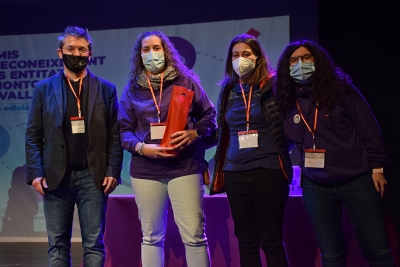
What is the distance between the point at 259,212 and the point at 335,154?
494 mm

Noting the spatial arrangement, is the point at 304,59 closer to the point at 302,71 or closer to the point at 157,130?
the point at 302,71

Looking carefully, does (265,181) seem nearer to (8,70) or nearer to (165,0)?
(165,0)

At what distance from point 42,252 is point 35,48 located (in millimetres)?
2501

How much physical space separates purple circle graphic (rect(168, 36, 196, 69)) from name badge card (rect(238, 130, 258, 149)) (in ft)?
9.19

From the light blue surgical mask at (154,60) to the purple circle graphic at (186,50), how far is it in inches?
97.3

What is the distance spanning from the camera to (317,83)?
2.26 metres

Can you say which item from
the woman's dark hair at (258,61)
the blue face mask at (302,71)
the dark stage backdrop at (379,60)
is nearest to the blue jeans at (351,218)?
the blue face mask at (302,71)

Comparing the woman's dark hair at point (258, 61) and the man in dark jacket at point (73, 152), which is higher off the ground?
the woman's dark hair at point (258, 61)

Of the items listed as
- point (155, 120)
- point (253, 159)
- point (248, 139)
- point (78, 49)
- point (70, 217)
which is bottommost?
point (70, 217)

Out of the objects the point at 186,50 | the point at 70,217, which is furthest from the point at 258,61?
the point at 186,50

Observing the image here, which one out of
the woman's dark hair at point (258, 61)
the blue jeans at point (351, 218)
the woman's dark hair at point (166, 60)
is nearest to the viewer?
the blue jeans at point (351, 218)

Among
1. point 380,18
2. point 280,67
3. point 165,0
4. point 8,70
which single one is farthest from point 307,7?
point 8,70

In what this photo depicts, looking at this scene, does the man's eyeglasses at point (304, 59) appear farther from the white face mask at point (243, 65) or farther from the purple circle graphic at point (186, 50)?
the purple circle graphic at point (186, 50)

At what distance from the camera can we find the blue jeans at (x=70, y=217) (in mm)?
2342
